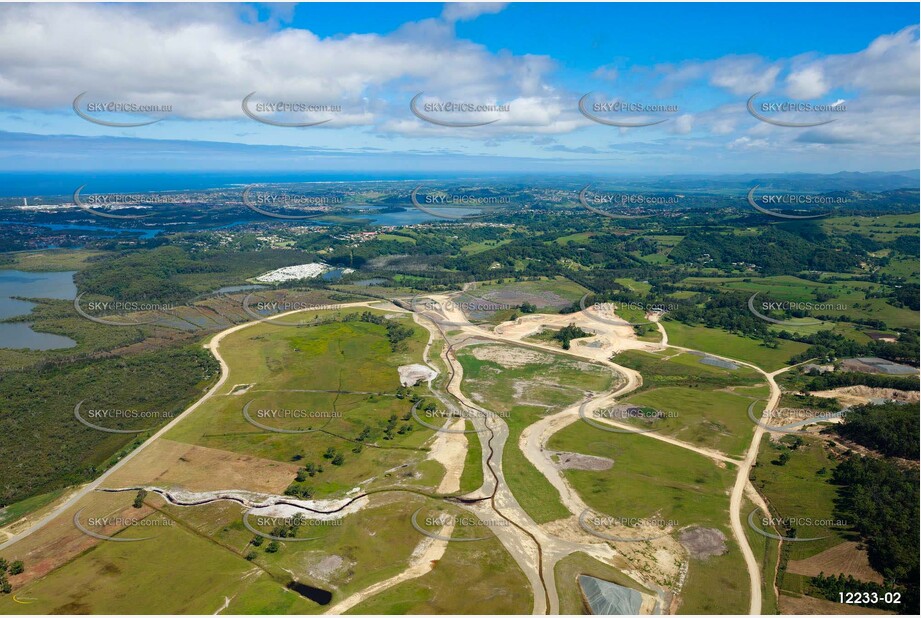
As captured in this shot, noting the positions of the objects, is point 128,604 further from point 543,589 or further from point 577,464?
point 577,464

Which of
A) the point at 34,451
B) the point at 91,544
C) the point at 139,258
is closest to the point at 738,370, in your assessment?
the point at 91,544
